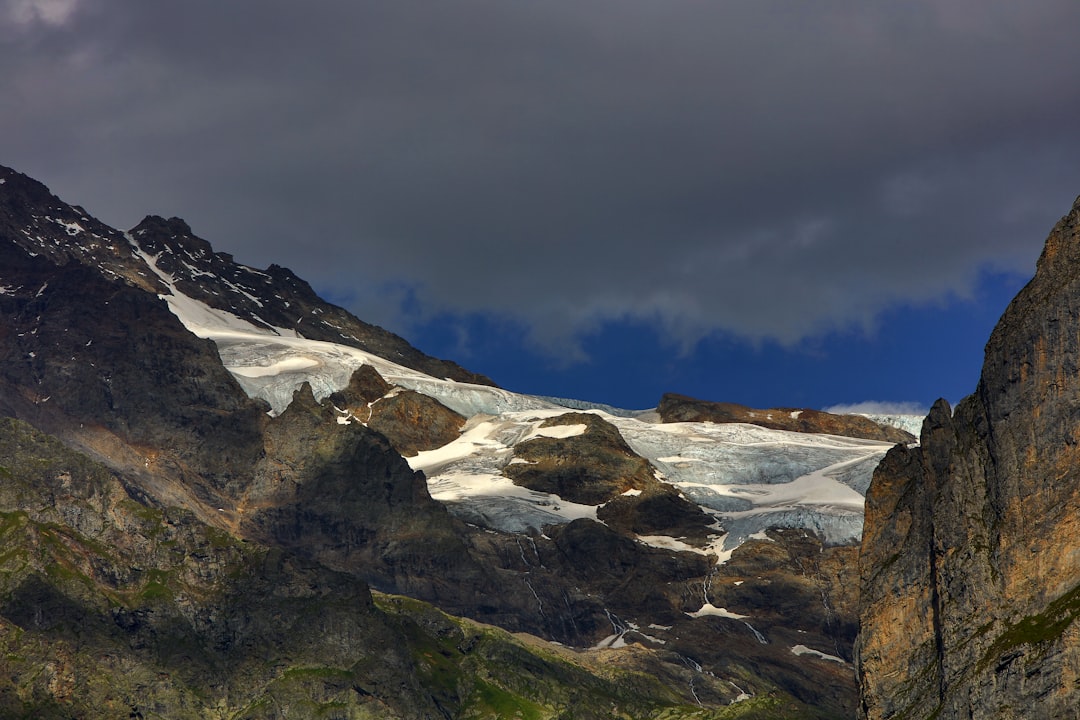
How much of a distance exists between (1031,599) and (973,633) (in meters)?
8.94

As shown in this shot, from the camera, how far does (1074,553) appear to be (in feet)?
623

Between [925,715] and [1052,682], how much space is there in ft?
76.9

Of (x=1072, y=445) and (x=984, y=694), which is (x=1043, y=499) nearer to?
(x=1072, y=445)

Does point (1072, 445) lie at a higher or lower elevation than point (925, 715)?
higher

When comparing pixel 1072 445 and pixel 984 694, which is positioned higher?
pixel 1072 445

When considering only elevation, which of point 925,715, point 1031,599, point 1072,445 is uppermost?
point 1072,445

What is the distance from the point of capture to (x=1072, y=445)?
19850 cm

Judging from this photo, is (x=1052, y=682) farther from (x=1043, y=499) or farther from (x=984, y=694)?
(x=1043, y=499)

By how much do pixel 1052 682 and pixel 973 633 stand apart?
19736 millimetres

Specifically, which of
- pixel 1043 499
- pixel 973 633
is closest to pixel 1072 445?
pixel 1043 499

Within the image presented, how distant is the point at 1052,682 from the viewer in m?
179

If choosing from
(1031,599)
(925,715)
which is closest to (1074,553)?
(1031,599)

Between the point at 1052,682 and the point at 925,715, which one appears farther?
the point at 925,715

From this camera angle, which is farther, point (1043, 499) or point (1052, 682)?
point (1043, 499)
